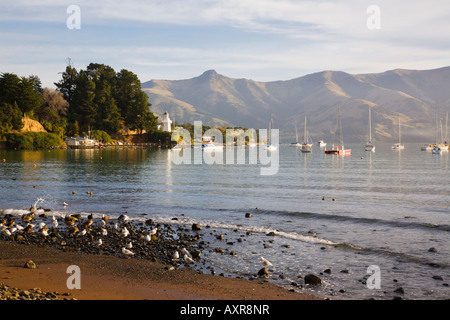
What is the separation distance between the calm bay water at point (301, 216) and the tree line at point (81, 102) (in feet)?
292

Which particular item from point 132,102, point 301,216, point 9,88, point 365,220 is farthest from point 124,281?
point 132,102

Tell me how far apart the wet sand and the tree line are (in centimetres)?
12793

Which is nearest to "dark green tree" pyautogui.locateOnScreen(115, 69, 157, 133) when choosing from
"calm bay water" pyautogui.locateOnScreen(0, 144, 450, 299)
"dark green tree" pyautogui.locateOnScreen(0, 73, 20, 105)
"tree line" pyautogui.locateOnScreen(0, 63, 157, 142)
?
"tree line" pyautogui.locateOnScreen(0, 63, 157, 142)

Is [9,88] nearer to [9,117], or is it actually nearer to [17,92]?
[17,92]

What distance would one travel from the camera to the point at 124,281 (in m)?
15.6

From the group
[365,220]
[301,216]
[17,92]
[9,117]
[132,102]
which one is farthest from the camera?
[132,102]

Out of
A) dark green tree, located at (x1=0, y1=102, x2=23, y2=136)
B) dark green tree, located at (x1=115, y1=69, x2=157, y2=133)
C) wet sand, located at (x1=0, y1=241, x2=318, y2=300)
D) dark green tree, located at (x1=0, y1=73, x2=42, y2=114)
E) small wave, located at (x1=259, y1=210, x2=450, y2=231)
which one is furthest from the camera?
dark green tree, located at (x1=115, y1=69, x2=157, y2=133)

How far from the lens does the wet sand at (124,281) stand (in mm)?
14133

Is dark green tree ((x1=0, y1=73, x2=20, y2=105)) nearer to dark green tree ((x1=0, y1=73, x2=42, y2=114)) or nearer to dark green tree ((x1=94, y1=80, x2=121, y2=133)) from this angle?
dark green tree ((x1=0, y1=73, x2=42, y2=114))

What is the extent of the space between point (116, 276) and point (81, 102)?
16426 centimetres

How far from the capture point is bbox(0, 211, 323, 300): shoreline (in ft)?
46.6

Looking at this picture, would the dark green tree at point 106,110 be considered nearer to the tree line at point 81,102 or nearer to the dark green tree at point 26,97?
the tree line at point 81,102

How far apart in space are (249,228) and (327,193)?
2010 cm

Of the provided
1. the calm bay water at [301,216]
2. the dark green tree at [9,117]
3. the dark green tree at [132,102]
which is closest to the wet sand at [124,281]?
the calm bay water at [301,216]
